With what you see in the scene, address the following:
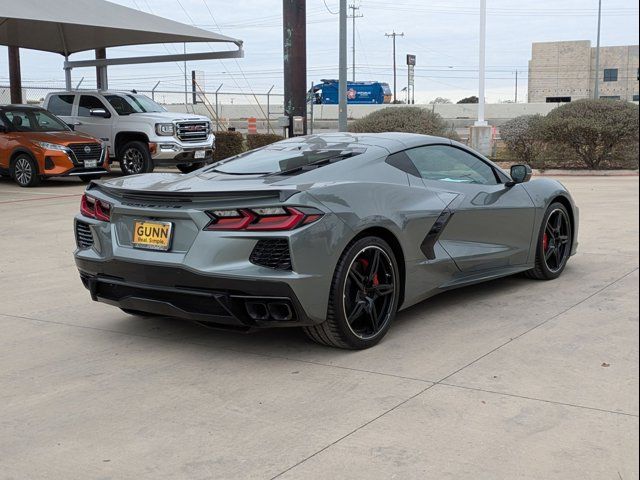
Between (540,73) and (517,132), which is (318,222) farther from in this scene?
(540,73)

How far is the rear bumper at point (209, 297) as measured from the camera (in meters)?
4.38

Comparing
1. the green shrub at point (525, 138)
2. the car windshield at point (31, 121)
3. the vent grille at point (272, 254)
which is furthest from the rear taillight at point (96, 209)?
the green shrub at point (525, 138)

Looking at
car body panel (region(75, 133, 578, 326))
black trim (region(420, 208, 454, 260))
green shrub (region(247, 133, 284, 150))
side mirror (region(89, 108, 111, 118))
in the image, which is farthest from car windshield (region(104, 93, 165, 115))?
black trim (region(420, 208, 454, 260))

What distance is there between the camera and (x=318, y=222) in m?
4.47

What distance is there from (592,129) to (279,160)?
15.1 meters

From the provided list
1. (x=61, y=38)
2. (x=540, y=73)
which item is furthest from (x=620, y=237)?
(x=540, y=73)

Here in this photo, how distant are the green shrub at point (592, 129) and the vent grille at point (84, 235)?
15.8 metres

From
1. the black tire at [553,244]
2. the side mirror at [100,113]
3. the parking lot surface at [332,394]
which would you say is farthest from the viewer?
the side mirror at [100,113]

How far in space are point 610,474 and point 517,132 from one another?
17877 millimetres

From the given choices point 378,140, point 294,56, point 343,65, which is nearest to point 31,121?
point 294,56

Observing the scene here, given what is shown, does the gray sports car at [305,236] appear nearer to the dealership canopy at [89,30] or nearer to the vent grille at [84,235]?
the vent grille at [84,235]

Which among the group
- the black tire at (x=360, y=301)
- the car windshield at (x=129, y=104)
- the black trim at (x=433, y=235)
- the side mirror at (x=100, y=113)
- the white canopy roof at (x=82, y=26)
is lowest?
the black tire at (x=360, y=301)

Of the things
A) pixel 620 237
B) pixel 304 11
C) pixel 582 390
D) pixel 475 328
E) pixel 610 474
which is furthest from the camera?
pixel 304 11

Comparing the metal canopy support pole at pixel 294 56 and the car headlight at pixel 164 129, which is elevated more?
the metal canopy support pole at pixel 294 56
